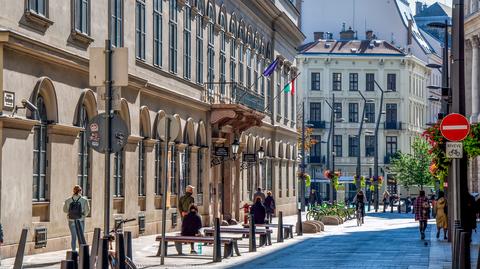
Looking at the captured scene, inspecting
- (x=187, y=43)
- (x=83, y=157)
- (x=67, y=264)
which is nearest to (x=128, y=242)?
(x=67, y=264)

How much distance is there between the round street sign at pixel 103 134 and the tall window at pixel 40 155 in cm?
963

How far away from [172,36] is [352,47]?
85863 mm

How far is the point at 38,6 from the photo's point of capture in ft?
94.0

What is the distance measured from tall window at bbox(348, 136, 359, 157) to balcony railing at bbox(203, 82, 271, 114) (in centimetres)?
6862

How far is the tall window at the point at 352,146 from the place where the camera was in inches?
4996

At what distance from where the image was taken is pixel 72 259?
1369 centimetres

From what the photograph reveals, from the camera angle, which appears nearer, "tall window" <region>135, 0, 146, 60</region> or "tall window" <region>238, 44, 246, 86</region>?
"tall window" <region>135, 0, 146, 60</region>

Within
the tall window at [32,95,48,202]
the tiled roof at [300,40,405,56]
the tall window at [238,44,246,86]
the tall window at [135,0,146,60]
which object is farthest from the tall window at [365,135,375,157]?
the tall window at [32,95,48,202]

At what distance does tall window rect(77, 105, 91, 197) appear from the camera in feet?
106

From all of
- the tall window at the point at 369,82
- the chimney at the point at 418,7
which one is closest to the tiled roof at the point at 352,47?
the tall window at the point at 369,82

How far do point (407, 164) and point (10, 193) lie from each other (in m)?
85.8

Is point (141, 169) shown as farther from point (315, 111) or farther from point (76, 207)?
point (315, 111)

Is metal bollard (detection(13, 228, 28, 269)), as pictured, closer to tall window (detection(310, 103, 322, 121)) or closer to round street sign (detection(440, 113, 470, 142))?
round street sign (detection(440, 113, 470, 142))

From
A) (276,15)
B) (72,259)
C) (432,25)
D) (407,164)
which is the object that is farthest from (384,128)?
(72,259)
